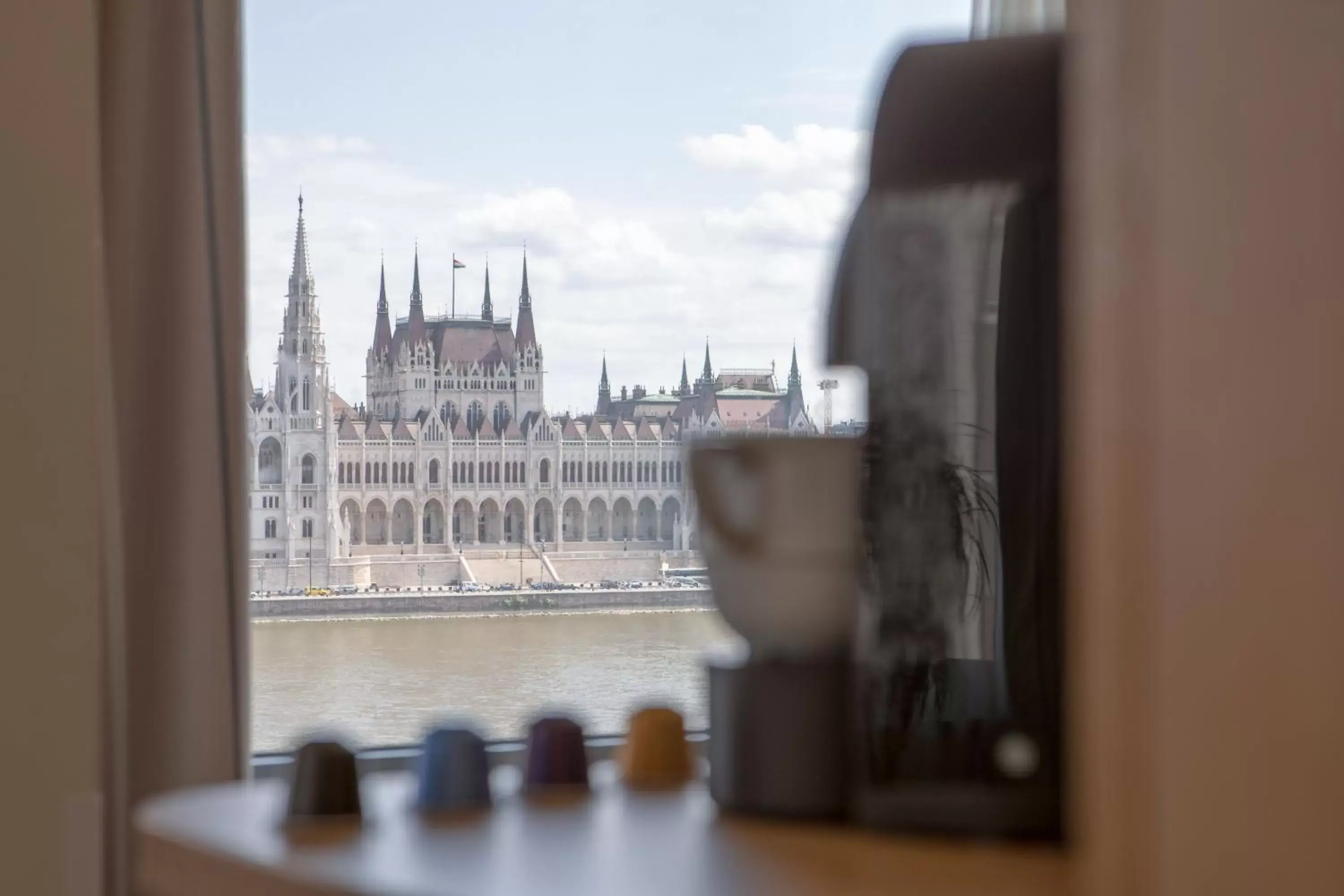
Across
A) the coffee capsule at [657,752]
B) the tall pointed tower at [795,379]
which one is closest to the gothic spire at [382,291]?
the tall pointed tower at [795,379]

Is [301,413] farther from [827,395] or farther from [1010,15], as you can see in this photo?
[1010,15]

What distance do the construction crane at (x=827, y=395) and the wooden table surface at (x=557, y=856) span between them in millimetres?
896

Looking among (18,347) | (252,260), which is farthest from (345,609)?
(18,347)

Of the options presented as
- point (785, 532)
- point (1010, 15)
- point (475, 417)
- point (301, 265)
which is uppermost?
point (1010, 15)

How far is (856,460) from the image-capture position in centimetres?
77

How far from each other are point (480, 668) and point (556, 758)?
972 mm

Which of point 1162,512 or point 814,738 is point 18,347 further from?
point 1162,512

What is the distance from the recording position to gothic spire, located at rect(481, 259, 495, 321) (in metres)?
1.90

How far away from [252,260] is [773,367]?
74cm

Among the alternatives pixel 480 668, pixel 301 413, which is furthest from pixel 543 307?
pixel 480 668

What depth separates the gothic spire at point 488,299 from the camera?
1904 mm

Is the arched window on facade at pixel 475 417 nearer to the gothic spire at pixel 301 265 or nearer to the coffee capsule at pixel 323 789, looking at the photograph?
the gothic spire at pixel 301 265

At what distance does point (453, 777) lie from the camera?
0.88 m

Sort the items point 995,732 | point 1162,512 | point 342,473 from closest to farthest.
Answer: point 1162,512
point 995,732
point 342,473
